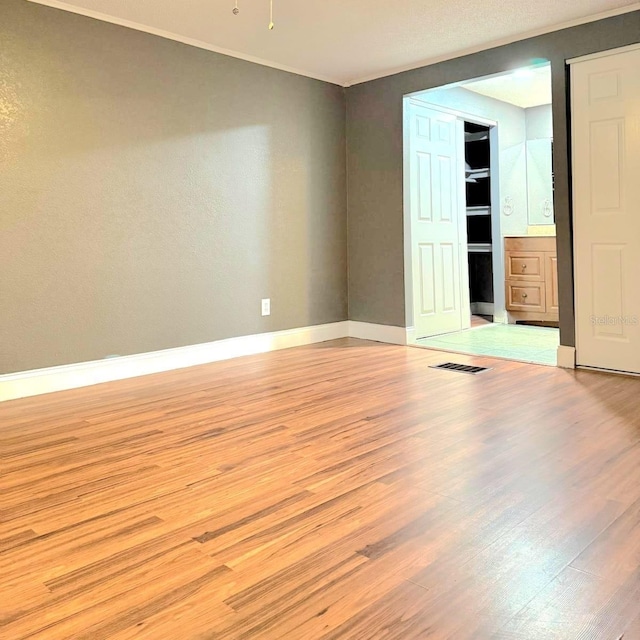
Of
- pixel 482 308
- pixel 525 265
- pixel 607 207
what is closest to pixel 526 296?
pixel 525 265

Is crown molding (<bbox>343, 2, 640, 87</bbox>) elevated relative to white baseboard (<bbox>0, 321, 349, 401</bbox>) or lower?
elevated

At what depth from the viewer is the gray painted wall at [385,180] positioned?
13.6 ft

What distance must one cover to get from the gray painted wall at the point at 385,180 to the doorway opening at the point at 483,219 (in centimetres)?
9

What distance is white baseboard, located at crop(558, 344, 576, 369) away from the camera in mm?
4039

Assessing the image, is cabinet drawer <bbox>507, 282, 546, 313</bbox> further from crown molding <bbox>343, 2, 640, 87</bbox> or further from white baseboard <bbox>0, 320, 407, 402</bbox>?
crown molding <bbox>343, 2, 640, 87</bbox>

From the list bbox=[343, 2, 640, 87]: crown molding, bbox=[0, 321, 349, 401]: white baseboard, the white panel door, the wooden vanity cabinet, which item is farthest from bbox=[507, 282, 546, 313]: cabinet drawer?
bbox=[343, 2, 640, 87]: crown molding

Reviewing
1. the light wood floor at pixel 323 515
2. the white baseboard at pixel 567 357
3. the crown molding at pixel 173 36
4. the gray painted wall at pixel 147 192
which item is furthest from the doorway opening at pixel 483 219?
the light wood floor at pixel 323 515

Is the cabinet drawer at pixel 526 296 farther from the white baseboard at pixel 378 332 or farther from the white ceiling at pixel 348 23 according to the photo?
the white ceiling at pixel 348 23

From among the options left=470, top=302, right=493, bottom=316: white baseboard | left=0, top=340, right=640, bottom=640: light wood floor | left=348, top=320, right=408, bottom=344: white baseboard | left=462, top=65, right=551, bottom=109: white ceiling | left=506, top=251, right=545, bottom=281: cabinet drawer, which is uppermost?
left=462, top=65, right=551, bottom=109: white ceiling

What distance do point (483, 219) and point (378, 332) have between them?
2778mm

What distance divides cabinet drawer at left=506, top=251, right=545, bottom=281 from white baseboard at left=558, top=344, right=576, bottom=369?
2.31 m

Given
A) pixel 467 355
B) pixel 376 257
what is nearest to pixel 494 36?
pixel 376 257

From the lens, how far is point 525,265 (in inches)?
250

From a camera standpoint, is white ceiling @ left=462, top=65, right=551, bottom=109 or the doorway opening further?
white ceiling @ left=462, top=65, right=551, bottom=109
